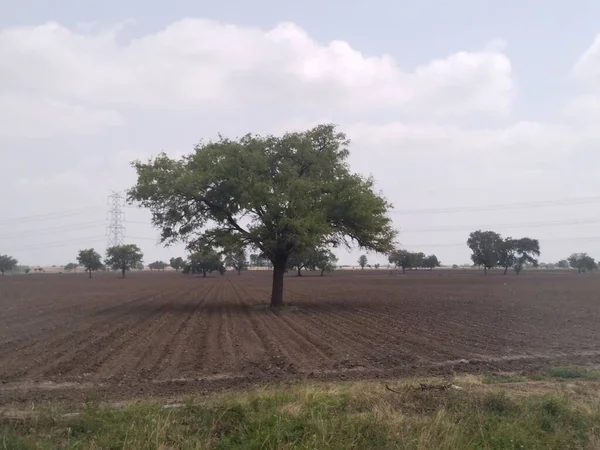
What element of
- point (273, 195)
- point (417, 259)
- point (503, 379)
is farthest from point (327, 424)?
point (417, 259)

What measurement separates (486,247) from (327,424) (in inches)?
5479

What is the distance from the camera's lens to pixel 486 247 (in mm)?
139250

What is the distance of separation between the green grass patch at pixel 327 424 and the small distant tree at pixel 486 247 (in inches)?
5334

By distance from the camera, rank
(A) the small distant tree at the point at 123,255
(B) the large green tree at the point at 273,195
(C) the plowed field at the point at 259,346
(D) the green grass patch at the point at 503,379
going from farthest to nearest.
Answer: (A) the small distant tree at the point at 123,255
(B) the large green tree at the point at 273,195
(C) the plowed field at the point at 259,346
(D) the green grass patch at the point at 503,379

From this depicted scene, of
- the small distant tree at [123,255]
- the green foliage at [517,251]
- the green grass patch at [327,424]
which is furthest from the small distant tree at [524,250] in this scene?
the green grass patch at [327,424]

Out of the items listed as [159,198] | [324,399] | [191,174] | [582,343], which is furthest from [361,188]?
[324,399]

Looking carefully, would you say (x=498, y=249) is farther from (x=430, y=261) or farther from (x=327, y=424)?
(x=327, y=424)

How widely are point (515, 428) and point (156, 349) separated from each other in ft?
40.2

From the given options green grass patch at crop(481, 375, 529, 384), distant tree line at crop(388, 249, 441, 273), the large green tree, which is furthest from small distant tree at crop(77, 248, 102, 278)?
green grass patch at crop(481, 375, 529, 384)

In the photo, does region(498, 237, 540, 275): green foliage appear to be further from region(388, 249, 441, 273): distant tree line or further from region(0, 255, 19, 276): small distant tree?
region(0, 255, 19, 276): small distant tree

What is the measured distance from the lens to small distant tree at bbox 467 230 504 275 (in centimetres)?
13812

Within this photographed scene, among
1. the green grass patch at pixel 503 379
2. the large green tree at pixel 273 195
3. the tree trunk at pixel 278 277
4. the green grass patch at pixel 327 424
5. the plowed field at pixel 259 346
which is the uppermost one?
the large green tree at pixel 273 195

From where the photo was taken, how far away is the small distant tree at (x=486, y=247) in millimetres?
138125

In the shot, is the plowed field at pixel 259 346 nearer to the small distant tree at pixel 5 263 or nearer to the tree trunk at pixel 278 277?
the tree trunk at pixel 278 277
